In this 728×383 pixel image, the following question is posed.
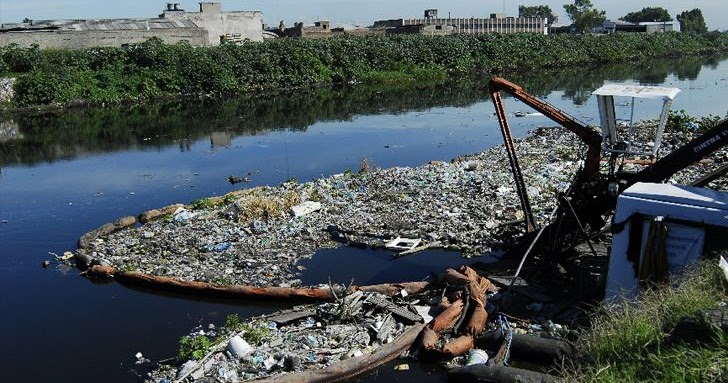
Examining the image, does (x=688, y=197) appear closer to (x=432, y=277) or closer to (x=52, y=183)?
(x=432, y=277)

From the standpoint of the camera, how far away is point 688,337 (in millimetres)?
4875

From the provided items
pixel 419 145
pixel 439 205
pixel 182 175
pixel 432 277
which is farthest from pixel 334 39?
pixel 432 277

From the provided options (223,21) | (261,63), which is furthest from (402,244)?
(223,21)

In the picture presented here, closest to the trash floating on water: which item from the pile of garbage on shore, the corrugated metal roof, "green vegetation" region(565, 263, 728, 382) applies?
the pile of garbage on shore

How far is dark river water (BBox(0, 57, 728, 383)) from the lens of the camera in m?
8.90

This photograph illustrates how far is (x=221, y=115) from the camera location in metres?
30.7

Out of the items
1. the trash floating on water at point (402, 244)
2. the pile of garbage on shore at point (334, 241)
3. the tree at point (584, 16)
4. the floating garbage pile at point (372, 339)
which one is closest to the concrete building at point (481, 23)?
the tree at point (584, 16)

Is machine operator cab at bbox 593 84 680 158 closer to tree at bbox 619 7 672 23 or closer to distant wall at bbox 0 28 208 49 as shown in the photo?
distant wall at bbox 0 28 208 49

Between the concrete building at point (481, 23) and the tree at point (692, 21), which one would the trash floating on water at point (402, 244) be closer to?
the concrete building at point (481, 23)

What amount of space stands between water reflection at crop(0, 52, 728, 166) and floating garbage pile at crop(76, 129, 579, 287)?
9895 mm

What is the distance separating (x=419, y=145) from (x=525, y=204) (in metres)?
11.8

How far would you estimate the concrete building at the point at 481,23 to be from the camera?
7212 cm

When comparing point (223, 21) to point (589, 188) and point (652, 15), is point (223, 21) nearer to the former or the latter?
point (589, 188)

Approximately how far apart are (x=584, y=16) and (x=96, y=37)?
2493 inches
